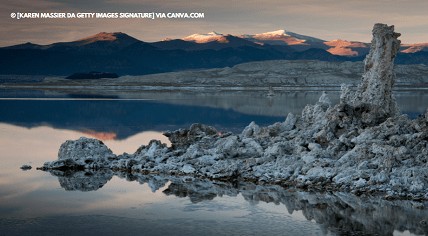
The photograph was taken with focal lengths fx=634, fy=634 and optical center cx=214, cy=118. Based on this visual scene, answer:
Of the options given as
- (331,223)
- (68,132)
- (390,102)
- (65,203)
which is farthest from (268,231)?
(68,132)

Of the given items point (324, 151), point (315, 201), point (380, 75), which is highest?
point (380, 75)

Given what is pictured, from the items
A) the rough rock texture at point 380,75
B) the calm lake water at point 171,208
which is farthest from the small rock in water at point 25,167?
the rough rock texture at point 380,75

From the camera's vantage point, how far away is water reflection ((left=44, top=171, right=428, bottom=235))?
15.6 m

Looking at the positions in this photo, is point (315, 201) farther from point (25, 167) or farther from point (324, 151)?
point (25, 167)

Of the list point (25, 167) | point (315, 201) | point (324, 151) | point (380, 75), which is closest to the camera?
point (315, 201)

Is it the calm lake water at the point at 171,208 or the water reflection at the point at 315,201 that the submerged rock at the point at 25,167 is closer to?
the calm lake water at the point at 171,208

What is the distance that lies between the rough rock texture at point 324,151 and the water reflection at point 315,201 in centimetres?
73

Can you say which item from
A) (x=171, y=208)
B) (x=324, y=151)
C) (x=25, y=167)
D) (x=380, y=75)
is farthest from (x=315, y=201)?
(x=25, y=167)

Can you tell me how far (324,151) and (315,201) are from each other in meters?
3.82

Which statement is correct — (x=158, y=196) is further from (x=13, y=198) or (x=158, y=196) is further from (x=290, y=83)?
(x=290, y=83)

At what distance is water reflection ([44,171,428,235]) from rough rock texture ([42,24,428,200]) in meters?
0.73

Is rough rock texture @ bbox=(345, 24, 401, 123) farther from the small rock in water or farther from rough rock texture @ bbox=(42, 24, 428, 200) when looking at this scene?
the small rock in water

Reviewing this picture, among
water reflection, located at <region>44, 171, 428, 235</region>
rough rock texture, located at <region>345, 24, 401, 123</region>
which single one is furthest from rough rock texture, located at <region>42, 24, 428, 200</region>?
water reflection, located at <region>44, 171, 428, 235</region>

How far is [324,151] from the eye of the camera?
21.7 m
